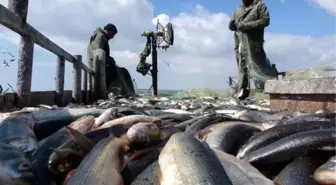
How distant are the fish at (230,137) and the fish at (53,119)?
1565mm

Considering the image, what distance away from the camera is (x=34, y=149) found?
3.23 m

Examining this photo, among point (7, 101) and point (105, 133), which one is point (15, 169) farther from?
point (7, 101)

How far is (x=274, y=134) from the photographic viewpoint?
3363 mm

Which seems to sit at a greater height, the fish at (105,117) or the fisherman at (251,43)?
the fisherman at (251,43)

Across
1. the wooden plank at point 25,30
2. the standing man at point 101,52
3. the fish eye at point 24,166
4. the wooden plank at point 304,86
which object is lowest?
the fish eye at point 24,166

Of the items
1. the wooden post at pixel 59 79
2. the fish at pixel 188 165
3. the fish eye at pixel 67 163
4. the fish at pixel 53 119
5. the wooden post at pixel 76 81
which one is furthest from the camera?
the wooden post at pixel 76 81

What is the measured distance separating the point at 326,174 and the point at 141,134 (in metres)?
1.33

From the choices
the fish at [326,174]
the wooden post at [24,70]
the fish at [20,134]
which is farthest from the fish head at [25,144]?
the wooden post at [24,70]

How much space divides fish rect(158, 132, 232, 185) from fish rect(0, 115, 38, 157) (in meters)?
1.11

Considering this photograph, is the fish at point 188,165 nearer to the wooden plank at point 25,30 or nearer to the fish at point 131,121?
the fish at point 131,121

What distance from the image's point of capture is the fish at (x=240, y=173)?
91.7 inches

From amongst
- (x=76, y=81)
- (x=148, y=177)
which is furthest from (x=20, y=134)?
(x=76, y=81)

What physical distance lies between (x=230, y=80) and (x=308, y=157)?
16.2 metres

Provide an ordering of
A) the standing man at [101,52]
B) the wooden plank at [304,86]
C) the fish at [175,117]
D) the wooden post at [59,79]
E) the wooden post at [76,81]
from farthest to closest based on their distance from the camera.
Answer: the standing man at [101,52], the wooden post at [76,81], the wooden post at [59,79], the wooden plank at [304,86], the fish at [175,117]
